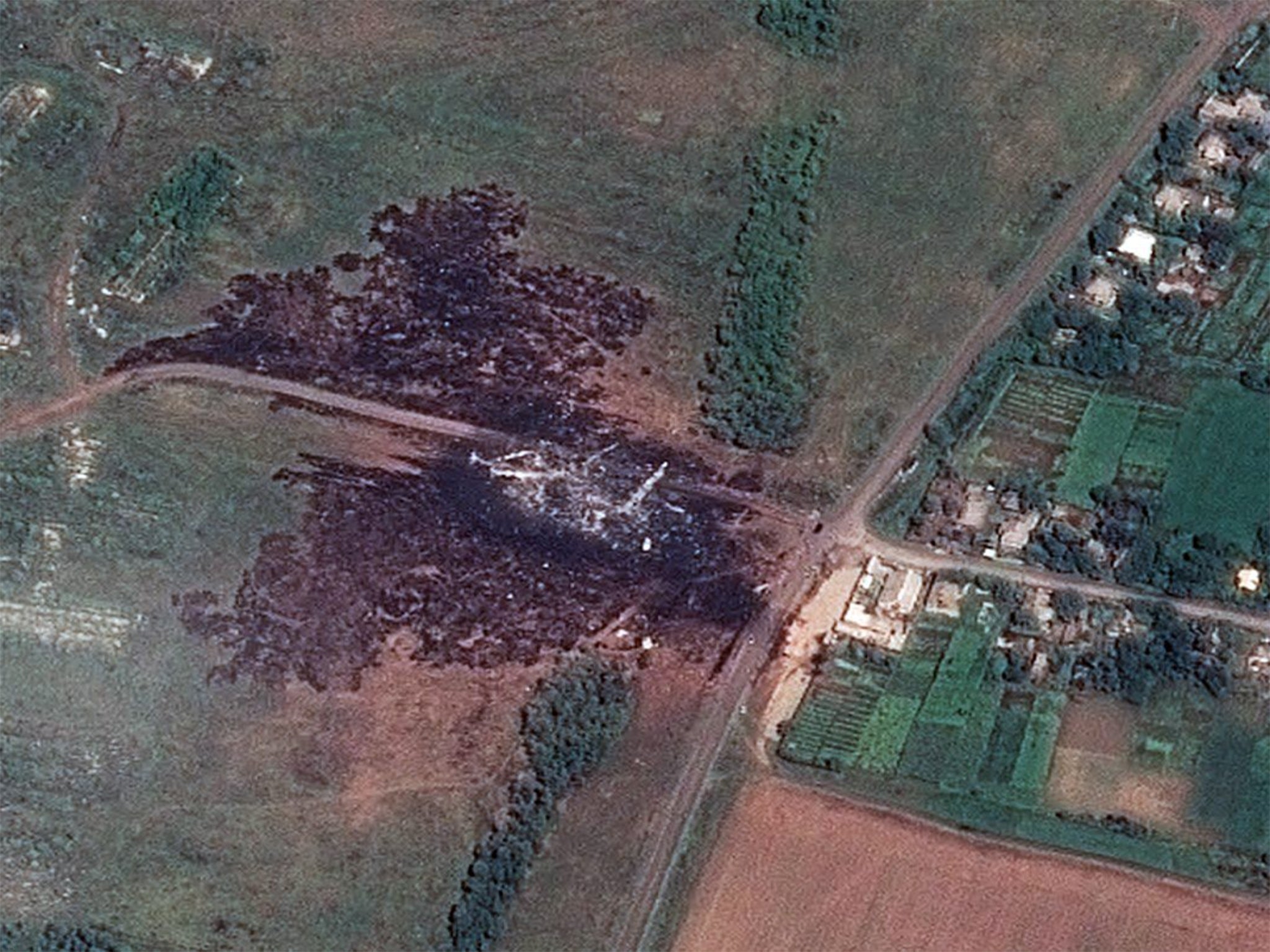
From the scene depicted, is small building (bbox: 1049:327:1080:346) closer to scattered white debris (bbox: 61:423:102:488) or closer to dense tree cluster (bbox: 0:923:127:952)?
scattered white debris (bbox: 61:423:102:488)

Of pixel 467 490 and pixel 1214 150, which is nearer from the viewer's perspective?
pixel 467 490

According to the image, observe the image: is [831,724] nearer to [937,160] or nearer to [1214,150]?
[937,160]

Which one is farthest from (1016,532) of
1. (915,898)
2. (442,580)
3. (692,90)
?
(692,90)

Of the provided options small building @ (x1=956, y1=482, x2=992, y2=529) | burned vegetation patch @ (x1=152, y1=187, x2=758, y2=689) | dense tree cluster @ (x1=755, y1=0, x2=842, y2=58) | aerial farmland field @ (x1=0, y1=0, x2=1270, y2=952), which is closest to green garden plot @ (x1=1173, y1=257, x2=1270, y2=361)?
aerial farmland field @ (x1=0, y1=0, x2=1270, y2=952)

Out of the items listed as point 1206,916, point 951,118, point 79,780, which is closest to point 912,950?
point 1206,916

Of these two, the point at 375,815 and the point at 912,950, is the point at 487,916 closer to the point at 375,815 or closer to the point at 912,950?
the point at 375,815
